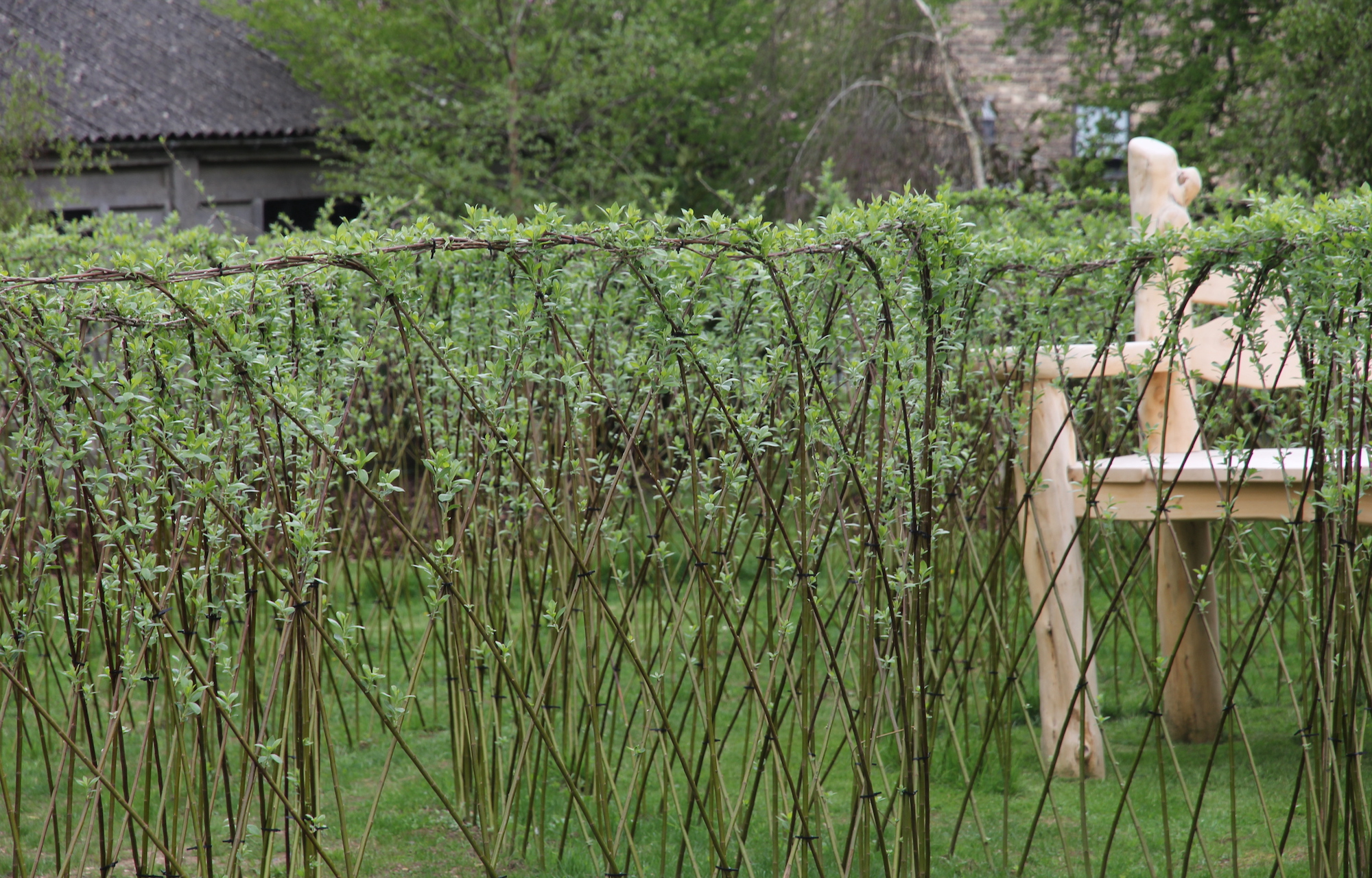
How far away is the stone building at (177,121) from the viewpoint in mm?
11320

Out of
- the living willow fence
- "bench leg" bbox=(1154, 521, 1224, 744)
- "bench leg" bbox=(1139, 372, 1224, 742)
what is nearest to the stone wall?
"bench leg" bbox=(1139, 372, 1224, 742)

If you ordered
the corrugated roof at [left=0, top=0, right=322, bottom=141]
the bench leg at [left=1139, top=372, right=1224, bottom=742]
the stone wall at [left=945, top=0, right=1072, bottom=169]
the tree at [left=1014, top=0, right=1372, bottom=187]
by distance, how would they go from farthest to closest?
the stone wall at [left=945, top=0, right=1072, bottom=169] → the corrugated roof at [left=0, top=0, right=322, bottom=141] → the tree at [left=1014, top=0, right=1372, bottom=187] → the bench leg at [left=1139, top=372, right=1224, bottom=742]

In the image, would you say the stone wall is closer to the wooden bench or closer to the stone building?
the stone building

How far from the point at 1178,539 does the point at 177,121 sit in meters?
11.1

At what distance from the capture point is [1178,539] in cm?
331

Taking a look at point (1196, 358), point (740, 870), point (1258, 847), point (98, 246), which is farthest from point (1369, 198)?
point (98, 246)

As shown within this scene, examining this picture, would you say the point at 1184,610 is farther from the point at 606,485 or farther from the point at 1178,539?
the point at 606,485

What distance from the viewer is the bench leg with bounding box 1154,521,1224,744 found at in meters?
3.32

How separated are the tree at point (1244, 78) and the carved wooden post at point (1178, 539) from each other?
4.50 metres

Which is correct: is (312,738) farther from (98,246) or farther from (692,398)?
(98,246)

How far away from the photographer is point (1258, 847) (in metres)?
2.89

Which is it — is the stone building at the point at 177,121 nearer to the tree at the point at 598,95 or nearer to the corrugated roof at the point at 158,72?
the corrugated roof at the point at 158,72

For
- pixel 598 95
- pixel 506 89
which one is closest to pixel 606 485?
pixel 506 89

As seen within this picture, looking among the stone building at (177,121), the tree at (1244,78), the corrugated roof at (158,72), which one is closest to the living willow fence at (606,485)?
the tree at (1244,78)
